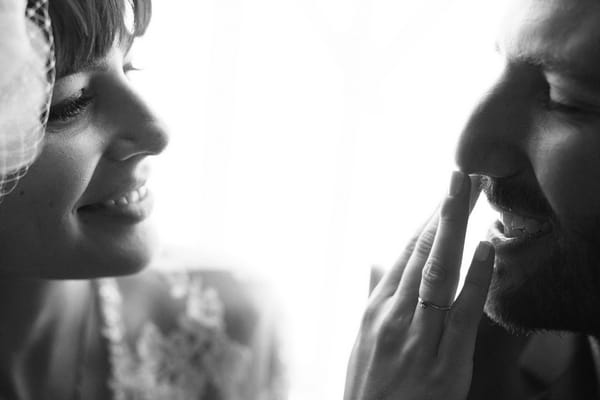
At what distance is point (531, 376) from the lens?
3.48 ft

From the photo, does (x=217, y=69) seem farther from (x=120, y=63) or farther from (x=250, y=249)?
(x=120, y=63)

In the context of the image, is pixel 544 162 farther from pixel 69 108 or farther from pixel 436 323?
pixel 69 108

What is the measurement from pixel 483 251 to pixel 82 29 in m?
0.52

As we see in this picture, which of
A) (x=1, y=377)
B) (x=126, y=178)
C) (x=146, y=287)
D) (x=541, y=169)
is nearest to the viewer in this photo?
(x=541, y=169)

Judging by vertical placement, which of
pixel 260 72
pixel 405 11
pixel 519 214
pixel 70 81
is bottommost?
pixel 519 214

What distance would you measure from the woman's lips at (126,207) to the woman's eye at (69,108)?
13 centimetres

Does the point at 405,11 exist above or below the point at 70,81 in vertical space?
above

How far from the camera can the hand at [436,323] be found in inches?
36.5

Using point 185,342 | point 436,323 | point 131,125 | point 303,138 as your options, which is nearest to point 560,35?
point 436,323

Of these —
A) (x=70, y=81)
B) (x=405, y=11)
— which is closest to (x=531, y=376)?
(x=70, y=81)

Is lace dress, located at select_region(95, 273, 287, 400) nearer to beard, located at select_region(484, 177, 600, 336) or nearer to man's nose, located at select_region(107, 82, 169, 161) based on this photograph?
man's nose, located at select_region(107, 82, 169, 161)

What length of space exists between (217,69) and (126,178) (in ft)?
3.41

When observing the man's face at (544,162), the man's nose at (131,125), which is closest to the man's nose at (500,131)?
the man's face at (544,162)

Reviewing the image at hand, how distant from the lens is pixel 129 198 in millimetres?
1021
